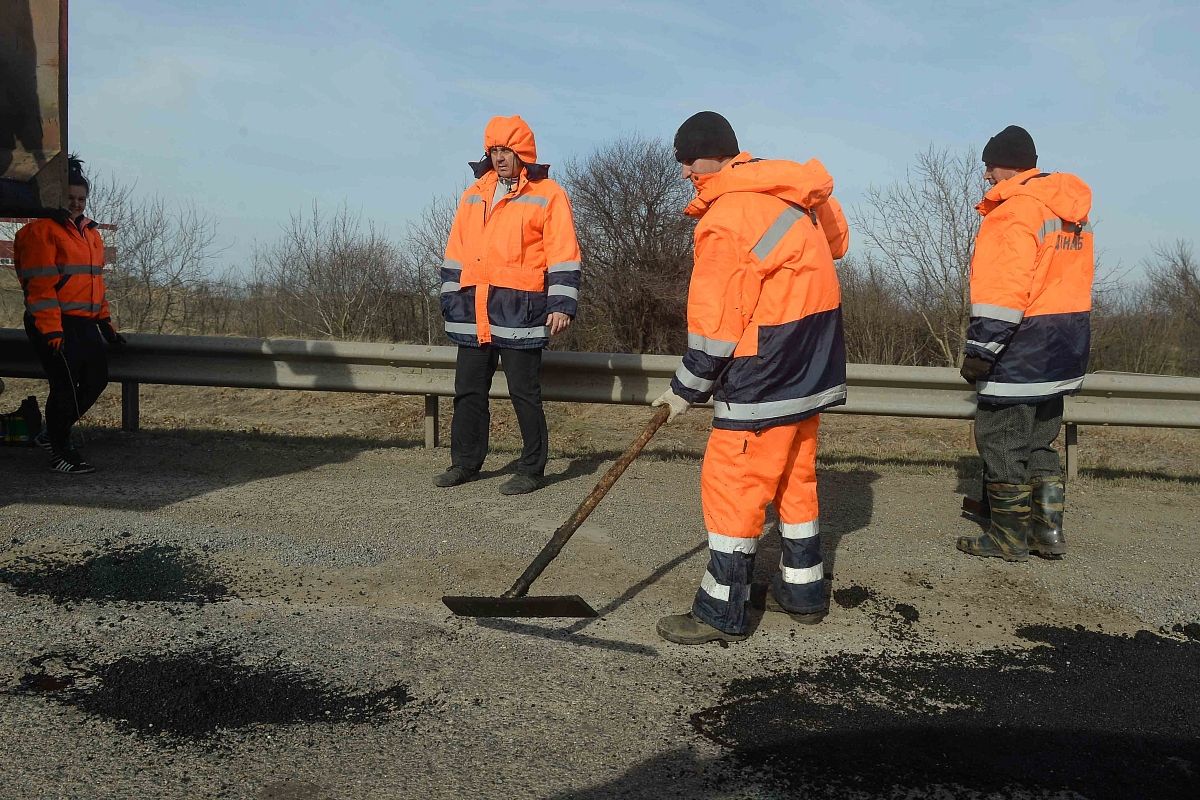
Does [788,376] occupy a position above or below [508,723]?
above

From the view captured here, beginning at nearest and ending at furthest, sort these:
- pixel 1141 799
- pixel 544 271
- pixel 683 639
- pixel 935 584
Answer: pixel 1141 799 → pixel 683 639 → pixel 935 584 → pixel 544 271

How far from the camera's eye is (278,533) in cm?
488

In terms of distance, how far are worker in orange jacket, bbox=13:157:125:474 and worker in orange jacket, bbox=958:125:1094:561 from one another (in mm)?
5281

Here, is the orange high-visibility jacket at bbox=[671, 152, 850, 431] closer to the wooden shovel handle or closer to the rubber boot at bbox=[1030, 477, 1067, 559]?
the wooden shovel handle

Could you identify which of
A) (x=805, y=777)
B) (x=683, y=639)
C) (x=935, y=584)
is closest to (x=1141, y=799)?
(x=805, y=777)

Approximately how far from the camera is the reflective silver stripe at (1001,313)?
458 cm

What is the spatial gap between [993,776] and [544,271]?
13.1ft

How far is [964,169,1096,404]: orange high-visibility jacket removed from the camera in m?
4.57

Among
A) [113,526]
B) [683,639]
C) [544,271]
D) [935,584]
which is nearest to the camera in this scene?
[683,639]

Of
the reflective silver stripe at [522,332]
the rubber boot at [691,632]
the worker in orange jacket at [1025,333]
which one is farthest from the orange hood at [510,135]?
the rubber boot at [691,632]

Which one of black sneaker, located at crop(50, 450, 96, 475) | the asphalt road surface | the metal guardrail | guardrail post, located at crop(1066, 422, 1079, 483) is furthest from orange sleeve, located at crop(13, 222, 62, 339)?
guardrail post, located at crop(1066, 422, 1079, 483)

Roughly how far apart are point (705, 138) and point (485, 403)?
2796 mm

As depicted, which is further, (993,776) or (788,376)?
(788,376)

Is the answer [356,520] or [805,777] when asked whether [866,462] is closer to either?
[356,520]
